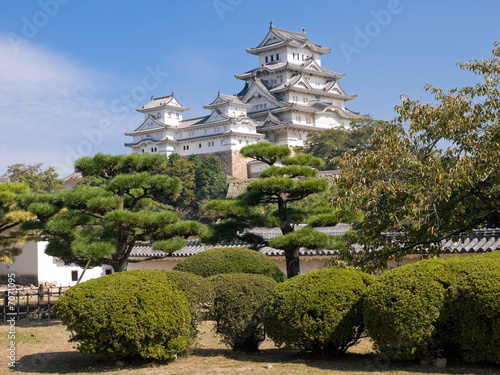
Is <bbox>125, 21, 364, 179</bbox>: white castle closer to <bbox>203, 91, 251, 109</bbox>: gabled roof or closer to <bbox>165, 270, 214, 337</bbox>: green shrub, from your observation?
<bbox>203, 91, 251, 109</bbox>: gabled roof

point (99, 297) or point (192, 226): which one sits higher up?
point (192, 226)

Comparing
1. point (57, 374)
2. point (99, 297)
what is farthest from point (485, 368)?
point (57, 374)

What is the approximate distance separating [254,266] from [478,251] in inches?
178

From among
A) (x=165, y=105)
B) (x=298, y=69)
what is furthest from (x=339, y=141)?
(x=165, y=105)

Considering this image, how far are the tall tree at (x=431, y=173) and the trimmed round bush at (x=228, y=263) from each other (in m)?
2.23

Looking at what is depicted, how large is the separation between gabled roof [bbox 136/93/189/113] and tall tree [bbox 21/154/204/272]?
129 feet

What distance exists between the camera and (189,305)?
687 centimetres

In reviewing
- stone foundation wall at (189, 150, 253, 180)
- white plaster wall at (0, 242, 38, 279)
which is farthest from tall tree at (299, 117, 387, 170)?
white plaster wall at (0, 242, 38, 279)

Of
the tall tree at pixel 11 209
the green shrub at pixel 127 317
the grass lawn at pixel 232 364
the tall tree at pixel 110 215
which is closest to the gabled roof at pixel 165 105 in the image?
the tall tree at pixel 11 209

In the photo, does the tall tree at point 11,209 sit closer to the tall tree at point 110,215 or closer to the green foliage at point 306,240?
the tall tree at point 110,215

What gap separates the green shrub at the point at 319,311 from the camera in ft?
20.8

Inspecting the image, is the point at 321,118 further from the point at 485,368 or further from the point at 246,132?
the point at 485,368

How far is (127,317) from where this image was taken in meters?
6.36

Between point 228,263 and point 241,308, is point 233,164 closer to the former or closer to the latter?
point 228,263
